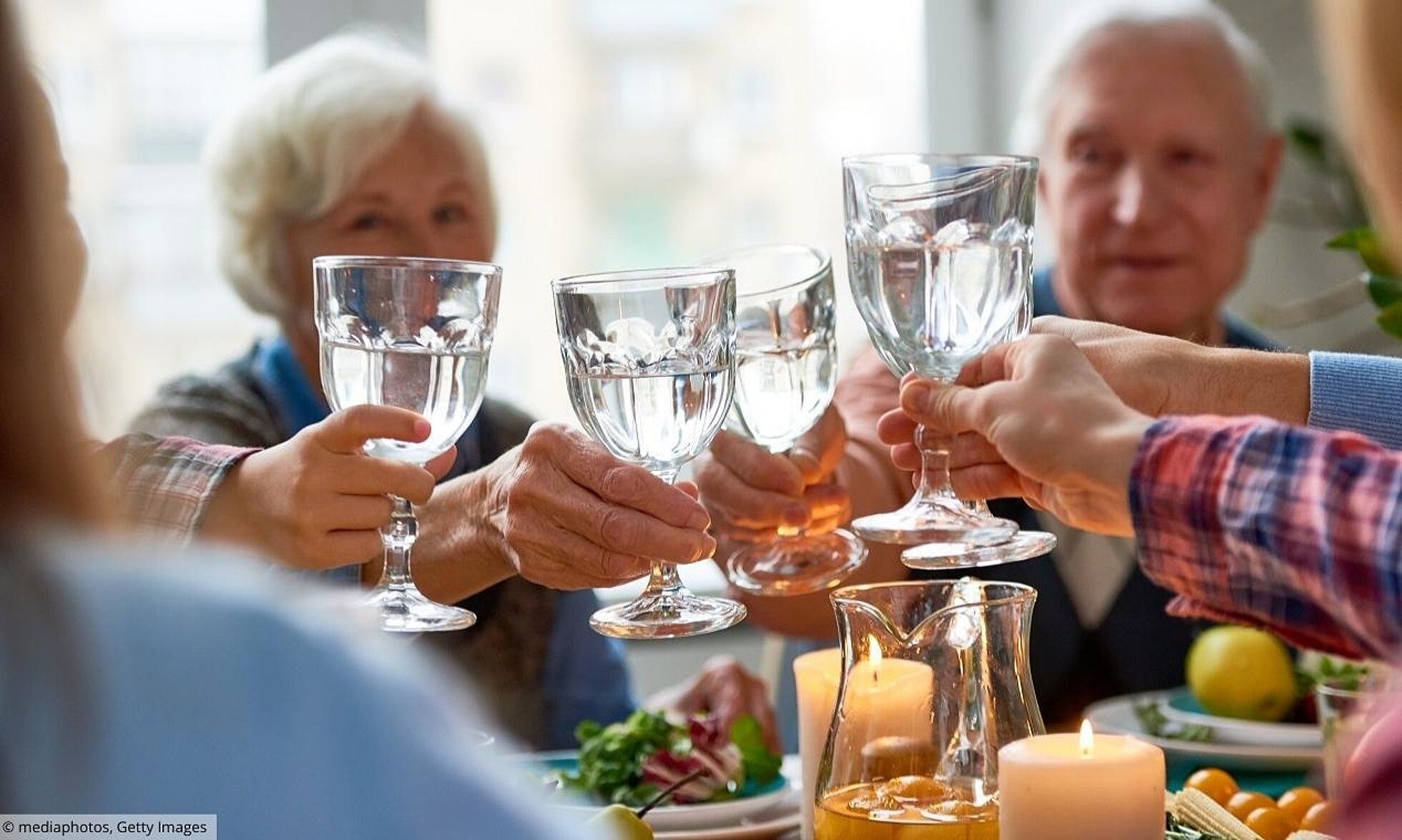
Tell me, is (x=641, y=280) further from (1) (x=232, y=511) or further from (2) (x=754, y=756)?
(2) (x=754, y=756)

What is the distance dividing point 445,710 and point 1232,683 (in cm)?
151

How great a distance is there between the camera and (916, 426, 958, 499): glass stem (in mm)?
1168

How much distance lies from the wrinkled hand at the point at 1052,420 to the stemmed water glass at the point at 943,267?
27 millimetres

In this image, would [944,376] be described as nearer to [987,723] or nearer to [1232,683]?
[987,723]

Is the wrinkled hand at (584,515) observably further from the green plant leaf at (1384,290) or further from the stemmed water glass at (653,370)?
the green plant leaf at (1384,290)

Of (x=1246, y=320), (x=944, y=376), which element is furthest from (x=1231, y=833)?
(x=1246, y=320)

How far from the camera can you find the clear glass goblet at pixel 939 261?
3.50 feet

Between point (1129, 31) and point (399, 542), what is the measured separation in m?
1.89

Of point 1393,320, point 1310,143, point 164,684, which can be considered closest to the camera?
point 164,684

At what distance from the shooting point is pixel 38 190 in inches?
20.5

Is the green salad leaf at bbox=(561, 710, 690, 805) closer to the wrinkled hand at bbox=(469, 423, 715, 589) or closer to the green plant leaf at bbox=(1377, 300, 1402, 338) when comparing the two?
the wrinkled hand at bbox=(469, 423, 715, 589)

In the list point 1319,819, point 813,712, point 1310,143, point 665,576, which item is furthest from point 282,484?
point 1310,143

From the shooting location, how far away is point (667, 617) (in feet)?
3.52

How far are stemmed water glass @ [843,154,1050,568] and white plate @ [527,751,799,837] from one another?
341 millimetres
